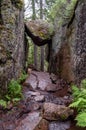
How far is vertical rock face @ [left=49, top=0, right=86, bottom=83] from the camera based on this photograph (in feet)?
35.4

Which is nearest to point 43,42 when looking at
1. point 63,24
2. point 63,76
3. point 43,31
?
point 43,31

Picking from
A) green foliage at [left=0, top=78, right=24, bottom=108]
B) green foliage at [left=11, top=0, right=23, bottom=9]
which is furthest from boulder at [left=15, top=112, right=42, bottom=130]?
green foliage at [left=11, top=0, right=23, bottom=9]

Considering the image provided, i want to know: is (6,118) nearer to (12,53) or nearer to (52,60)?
(12,53)

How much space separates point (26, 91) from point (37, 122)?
348 cm

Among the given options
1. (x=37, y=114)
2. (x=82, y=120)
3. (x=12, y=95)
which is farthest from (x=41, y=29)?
(x=82, y=120)

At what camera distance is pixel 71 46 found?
12.6 meters

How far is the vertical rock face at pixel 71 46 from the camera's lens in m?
10.8

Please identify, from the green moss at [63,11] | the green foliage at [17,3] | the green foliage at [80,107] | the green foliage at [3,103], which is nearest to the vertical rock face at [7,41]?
the green foliage at [17,3]

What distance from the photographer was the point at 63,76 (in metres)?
13.4

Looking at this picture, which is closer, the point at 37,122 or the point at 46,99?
the point at 37,122

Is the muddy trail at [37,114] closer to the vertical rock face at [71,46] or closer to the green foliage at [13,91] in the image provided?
the green foliage at [13,91]

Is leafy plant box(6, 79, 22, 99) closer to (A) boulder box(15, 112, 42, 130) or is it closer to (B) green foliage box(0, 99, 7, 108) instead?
(B) green foliage box(0, 99, 7, 108)

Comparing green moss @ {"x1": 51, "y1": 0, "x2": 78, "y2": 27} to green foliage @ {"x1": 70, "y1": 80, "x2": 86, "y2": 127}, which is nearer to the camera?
green foliage @ {"x1": 70, "y1": 80, "x2": 86, "y2": 127}

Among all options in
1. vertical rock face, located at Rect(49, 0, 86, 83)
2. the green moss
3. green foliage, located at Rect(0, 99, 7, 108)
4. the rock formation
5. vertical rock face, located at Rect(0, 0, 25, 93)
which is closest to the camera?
green foliage, located at Rect(0, 99, 7, 108)
